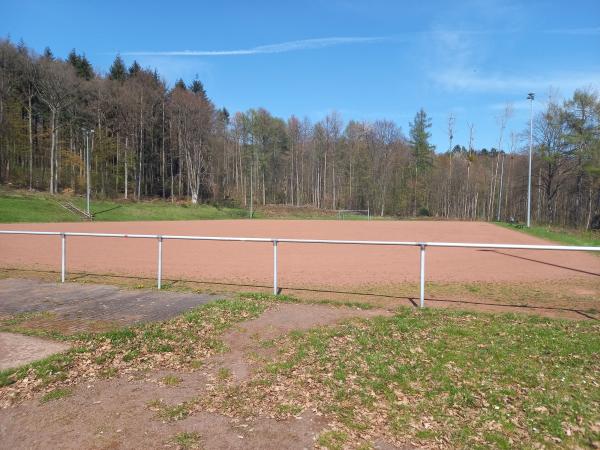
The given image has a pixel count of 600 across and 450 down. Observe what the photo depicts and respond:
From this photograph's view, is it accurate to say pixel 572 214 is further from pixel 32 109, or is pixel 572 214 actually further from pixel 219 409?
pixel 32 109

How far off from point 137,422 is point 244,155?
7219cm

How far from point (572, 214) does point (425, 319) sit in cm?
7138

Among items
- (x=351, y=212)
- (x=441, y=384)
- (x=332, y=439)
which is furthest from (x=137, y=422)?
A: (x=351, y=212)

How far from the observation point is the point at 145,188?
2469 inches

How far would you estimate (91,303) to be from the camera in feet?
23.2

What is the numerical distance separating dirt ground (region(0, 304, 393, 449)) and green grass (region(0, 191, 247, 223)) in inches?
1348

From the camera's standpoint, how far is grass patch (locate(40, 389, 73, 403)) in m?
3.58

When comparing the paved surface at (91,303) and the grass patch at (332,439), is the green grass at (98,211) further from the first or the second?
the grass patch at (332,439)

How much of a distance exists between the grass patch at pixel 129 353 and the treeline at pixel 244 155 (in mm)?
48716

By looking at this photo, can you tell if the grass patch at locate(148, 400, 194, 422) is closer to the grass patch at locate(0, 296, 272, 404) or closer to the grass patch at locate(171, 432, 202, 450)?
the grass patch at locate(171, 432, 202, 450)

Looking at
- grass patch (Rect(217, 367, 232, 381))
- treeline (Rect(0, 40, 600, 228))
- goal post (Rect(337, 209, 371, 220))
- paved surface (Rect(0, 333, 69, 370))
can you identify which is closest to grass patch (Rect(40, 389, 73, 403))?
paved surface (Rect(0, 333, 69, 370))

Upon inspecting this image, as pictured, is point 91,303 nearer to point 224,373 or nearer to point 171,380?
point 171,380

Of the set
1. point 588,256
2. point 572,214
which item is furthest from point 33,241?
point 572,214

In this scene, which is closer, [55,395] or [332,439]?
[332,439]
